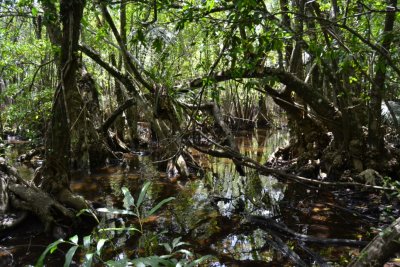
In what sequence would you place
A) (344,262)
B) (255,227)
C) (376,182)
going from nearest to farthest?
(344,262)
(255,227)
(376,182)

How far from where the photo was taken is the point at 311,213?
17.3 feet

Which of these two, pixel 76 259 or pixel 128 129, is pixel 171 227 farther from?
pixel 128 129

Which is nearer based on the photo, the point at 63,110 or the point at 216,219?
the point at 63,110

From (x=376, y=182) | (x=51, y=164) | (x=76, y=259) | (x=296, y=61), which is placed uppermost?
(x=296, y=61)

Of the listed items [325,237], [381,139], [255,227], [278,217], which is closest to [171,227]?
[255,227]

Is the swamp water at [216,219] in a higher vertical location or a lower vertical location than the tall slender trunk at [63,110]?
lower

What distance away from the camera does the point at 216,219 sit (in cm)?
511

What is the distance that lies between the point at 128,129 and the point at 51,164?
24.7 ft

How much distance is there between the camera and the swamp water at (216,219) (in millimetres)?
3955

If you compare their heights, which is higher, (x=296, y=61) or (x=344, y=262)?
(x=296, y=61)

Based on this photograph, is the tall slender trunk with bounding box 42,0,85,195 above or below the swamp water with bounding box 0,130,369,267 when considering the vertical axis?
above

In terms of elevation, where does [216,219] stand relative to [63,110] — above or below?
below

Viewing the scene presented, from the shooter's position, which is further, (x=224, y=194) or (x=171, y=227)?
(x=224, y=194)

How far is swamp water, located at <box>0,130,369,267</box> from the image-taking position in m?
3.96
